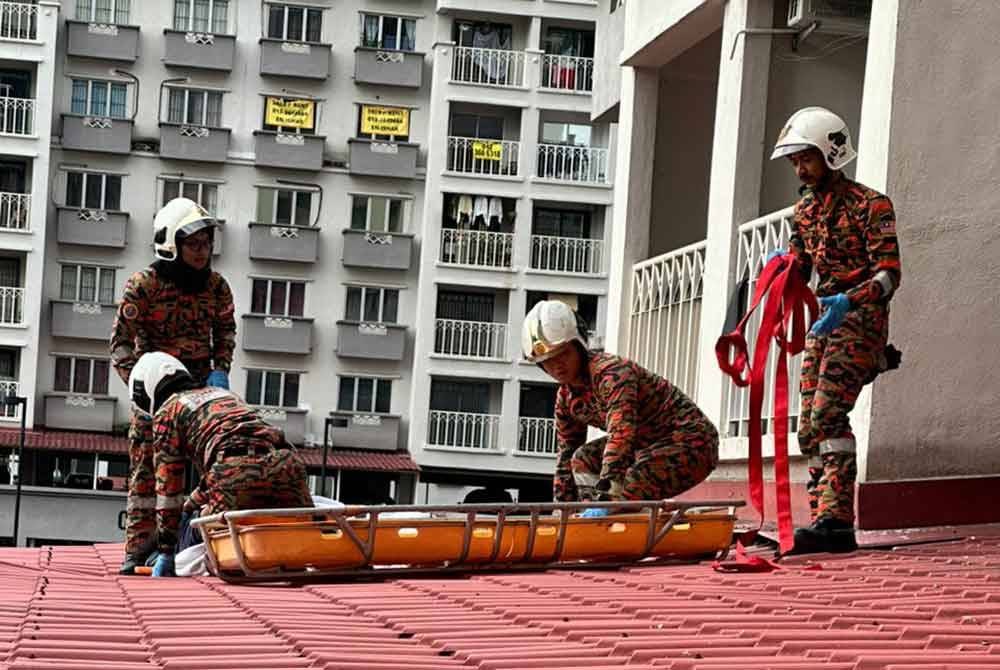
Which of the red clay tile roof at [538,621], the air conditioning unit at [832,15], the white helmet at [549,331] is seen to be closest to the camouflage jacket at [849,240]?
the white helmet at [549,331]

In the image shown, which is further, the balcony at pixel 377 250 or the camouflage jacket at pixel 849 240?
the balcony at pixel 377 250

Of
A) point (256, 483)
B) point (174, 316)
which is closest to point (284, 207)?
point (174, 316)

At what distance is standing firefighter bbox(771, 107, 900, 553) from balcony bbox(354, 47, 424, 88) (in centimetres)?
4865

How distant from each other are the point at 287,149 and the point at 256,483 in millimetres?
48348

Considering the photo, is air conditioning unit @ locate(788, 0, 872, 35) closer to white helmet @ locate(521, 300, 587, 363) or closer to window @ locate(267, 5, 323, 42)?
white helmet @ locate(521, 300, 587, 363)

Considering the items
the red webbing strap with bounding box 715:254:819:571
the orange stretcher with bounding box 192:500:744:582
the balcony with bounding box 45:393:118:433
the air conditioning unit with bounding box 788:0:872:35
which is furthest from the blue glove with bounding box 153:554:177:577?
the balcony with bounding box 45:393:118:433

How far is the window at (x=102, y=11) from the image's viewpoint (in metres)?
57.1

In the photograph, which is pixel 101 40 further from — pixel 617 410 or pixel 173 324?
pixel 617 410

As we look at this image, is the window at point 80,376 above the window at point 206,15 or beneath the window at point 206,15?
beneath

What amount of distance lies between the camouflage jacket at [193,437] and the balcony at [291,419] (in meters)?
46.9

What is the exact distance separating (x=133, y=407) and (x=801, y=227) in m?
3.43

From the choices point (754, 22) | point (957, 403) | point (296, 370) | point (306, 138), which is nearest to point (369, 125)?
point (306, 138)

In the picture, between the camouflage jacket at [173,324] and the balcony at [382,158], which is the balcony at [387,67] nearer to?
the balcony at [382,158]

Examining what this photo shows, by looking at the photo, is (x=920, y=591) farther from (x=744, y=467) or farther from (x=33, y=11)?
(x=33, y=11)
